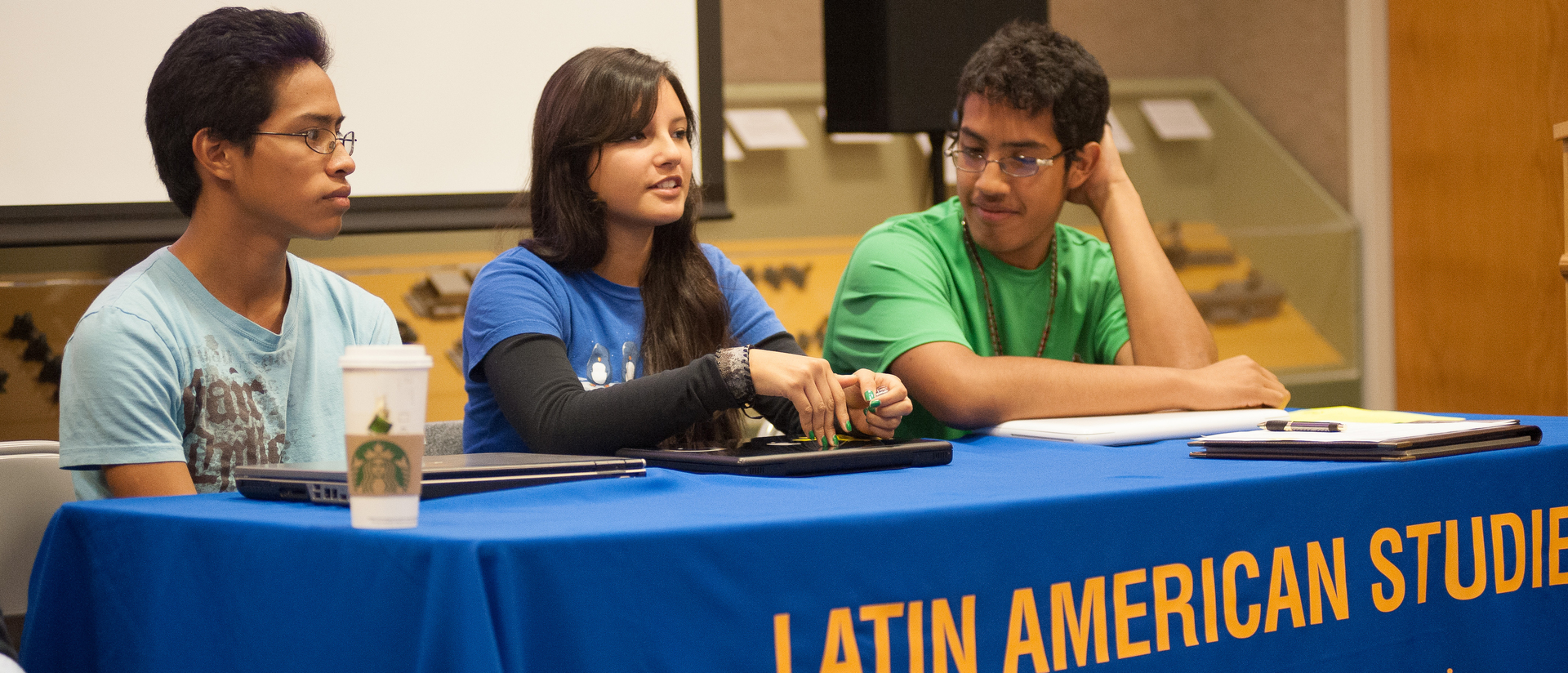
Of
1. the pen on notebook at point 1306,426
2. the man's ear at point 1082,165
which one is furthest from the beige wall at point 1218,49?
the pen on notebook at point 1306,426

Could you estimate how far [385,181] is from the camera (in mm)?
3006

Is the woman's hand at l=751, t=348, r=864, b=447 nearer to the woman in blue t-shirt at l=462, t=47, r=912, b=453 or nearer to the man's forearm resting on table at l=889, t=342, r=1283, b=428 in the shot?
the woman in blue t-shirt at l=462, t=47, r=912, b=453

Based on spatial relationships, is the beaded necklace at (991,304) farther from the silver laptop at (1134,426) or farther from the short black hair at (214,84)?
the short black hair at (214,84)

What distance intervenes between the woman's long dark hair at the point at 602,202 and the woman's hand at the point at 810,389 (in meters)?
0.32

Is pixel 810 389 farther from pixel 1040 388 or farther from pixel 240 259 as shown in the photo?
pixel 240 259

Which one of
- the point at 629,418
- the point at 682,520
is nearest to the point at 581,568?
the point at 682,520

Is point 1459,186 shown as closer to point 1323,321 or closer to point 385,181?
point 1323,321

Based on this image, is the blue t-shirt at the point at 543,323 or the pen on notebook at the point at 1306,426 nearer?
the pen on notebook at the point at 1306,426

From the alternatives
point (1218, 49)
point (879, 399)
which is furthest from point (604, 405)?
point (1218, 49)

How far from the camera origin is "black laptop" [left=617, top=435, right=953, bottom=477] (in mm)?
1185

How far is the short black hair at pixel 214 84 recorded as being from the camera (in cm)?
152

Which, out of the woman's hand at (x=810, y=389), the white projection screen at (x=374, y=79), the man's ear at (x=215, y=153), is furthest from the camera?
the white projection screen at (x=374, y=79)


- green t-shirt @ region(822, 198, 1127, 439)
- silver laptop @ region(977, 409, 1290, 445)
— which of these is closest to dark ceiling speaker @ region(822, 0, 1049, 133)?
green t-shirt @ region(822, 198, 1127, 439)

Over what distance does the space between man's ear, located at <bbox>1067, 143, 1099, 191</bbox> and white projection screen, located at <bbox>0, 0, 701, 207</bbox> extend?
1.32m
